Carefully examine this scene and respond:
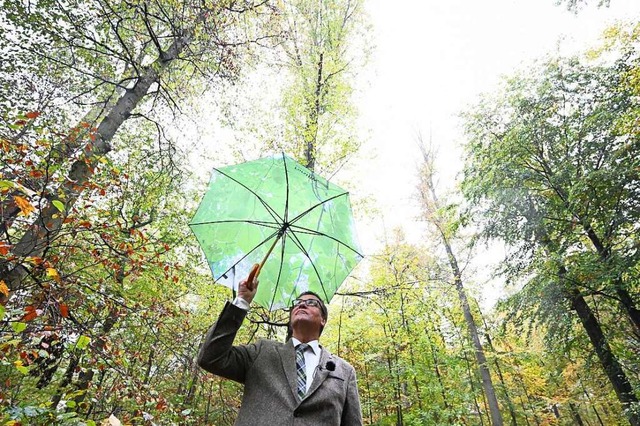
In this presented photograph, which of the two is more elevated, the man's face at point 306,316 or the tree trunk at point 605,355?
the tree trunk at point 605,355

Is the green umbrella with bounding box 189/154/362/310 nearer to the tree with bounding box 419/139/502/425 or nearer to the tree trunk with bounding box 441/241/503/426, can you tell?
the tree with bounding box 419/139/502/425

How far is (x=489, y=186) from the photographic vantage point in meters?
8.09

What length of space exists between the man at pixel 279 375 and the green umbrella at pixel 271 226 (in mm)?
513

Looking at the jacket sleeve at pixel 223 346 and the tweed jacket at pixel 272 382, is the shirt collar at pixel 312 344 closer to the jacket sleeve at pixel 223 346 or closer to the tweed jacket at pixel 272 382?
the tweed jacket at pixel 272 382

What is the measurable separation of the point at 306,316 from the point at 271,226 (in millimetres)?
649

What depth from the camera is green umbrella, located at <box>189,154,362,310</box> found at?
217 centimetres

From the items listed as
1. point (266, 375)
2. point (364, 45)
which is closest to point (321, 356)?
point (266, 375)

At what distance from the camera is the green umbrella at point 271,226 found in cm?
217

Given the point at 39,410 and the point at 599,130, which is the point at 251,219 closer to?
the point at 39,410

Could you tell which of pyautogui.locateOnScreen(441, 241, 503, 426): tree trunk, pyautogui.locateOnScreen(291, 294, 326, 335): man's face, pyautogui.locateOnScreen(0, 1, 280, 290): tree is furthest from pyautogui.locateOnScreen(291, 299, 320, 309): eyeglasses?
pyautogui.locateOnScreen(441, 241, 503, 426): tree trunk

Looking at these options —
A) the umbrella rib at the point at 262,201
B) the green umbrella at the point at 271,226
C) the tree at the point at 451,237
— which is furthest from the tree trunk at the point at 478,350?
the umbrella rib at the point at 262,201

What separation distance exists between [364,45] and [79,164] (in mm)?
7205

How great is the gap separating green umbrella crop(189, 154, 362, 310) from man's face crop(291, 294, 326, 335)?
0.35 meters

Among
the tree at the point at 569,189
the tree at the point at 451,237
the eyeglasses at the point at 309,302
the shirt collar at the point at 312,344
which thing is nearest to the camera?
the shirt collar at the point at 312,344
